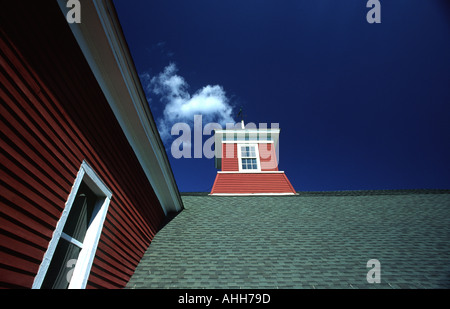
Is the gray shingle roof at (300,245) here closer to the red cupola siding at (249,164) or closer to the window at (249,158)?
the red cupola siding at (249,164)

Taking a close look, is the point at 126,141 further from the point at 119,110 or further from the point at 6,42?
the point at 6,42

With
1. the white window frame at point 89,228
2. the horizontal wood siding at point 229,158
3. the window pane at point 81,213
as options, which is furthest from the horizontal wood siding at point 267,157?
the window pane at point 81,213

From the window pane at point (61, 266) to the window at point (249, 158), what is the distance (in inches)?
360

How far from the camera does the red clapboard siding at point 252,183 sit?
34.8 feet

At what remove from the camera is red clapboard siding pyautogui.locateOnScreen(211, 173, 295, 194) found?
10.6m

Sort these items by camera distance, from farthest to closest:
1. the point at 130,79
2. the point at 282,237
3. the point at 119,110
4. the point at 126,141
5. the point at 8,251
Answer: the point at 282,237 → the point at 126,141 → the point at 119,110 → the point at 130,79 → the point at 8,251

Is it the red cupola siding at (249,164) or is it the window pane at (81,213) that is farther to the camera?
the red cupola siding at (249,164)
